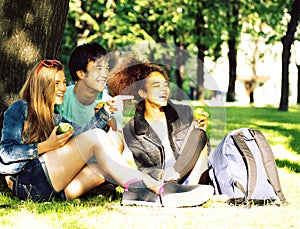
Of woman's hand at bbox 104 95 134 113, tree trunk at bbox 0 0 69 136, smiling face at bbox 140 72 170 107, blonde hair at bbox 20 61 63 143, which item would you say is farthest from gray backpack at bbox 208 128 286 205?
tree trunk at bbox 0 0 69 136

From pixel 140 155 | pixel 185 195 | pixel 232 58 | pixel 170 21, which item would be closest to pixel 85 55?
pixel 140 155

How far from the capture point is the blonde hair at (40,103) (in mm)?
4359

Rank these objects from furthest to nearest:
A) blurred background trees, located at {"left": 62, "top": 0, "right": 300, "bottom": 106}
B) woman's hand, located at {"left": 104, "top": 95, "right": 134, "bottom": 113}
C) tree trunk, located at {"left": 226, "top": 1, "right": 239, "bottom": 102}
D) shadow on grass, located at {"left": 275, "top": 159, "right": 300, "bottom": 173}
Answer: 1. tree trunk, located at {"left": 226, "top": 1, "right": 239, "bottom": 102}
2. blurred background trees, located at {"left": 62, "top": 0, "right": 300, "bottom": 106}
3. shadow on grass, located at {"left": 275, "top": 159, "right": 300, "bottom": 173}
4. woman's hand, located at {"left": 104, "top": 95, "right": 134, "bottom": 113}

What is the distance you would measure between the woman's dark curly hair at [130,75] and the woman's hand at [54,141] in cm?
50

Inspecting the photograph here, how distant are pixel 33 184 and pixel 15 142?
1.03ft

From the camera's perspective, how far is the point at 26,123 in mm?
4398

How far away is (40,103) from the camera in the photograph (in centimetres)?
436

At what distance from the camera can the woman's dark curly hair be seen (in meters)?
4.52

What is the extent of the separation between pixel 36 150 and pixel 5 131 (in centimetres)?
25

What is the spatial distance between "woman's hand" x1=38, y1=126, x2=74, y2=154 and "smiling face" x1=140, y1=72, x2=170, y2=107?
66 cm

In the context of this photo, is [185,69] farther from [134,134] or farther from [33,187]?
[33,187]

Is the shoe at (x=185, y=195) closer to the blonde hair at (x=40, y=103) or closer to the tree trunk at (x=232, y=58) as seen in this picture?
the blonde hair at (x=40, y=103)

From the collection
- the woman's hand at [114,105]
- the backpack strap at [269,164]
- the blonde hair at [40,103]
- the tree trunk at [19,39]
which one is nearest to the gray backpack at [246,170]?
the backpack strap at [269,164]

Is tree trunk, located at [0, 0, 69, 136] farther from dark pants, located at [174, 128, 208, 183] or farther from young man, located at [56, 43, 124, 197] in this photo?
dark pants, located at [174, 128, 208, 183]
